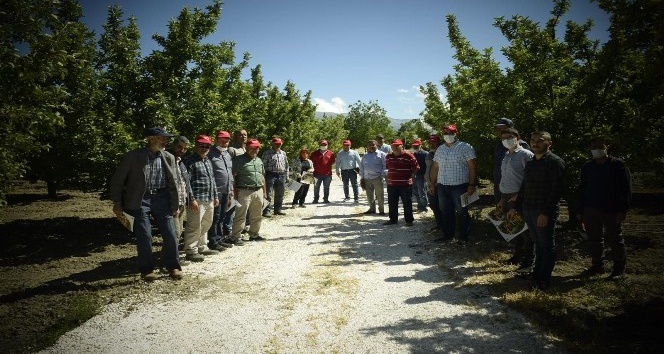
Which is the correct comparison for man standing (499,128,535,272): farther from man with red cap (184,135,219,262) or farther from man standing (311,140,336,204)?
man standing (311,140,336,204)

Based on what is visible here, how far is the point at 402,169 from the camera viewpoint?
29.8ft

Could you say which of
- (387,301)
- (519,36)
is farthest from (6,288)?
(519,36)

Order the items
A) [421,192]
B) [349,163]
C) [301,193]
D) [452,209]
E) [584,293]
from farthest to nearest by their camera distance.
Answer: [349,163]
[301,193]
[421,192]
[452,209]
[584,293]

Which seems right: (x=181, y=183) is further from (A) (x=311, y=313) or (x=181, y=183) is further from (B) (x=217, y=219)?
(A) (x=311, y=313)

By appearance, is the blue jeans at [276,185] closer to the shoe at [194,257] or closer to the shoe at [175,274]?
the shoe at [194,257]

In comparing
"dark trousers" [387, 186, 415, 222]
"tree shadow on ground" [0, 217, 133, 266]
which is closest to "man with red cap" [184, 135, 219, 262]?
"tree shadow on ground" [0, 217, 133, 266]

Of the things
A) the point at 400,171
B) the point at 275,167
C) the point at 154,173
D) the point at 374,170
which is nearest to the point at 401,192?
the point at 400,171

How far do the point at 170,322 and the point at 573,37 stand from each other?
9.36 metres

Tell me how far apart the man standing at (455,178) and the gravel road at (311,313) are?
1025 millimetres

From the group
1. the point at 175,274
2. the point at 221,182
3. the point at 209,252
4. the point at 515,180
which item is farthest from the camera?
the point at 221,182

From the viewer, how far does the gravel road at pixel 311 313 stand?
351 centimetres

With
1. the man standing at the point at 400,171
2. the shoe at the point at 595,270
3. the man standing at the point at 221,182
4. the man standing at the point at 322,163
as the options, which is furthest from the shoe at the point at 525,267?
the man standing at the point at 322,163

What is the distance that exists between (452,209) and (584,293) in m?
2.97

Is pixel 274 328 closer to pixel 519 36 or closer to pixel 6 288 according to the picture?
pixel 6 288
